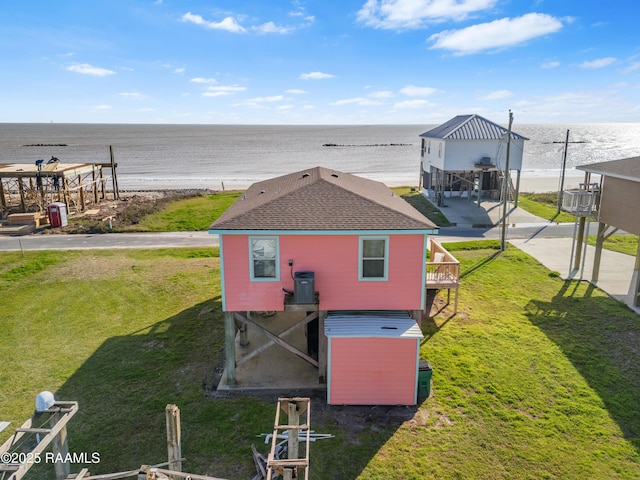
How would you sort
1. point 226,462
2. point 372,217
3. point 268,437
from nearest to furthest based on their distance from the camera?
point 226,462
point 268,437
point 372,217

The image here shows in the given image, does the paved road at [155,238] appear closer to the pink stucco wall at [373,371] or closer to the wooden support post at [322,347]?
the wooden support post at [322,347]

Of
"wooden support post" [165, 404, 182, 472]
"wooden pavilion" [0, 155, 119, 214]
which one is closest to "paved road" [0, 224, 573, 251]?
"wooden pavilion" [0, 155, 119, 214]

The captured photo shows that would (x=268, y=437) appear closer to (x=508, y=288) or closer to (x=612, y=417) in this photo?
(x=612, y=417)

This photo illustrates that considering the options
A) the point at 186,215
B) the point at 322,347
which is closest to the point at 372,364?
the point at 322,347

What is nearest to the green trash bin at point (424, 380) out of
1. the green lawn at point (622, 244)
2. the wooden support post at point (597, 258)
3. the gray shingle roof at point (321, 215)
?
the gray shingle roof at point (321, 215)

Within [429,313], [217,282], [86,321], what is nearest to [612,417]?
[429,313]

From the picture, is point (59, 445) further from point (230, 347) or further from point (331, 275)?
point (331, 275)

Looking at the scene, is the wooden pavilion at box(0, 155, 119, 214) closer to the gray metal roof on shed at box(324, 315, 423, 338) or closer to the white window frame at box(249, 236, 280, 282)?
the white window frame at box(249, 236, 280, 282)
